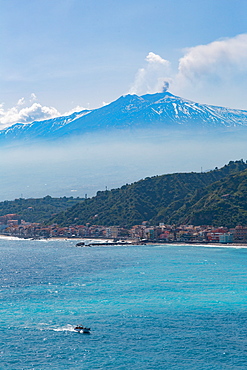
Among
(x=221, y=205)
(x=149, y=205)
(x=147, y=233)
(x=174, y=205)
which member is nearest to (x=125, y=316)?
(x=147, y=233)

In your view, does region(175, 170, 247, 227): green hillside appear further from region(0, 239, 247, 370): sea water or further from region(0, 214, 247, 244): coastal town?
region(0, 239, 247, 370): sea water

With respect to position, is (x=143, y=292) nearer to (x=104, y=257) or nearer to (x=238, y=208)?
(x=104, y=257)

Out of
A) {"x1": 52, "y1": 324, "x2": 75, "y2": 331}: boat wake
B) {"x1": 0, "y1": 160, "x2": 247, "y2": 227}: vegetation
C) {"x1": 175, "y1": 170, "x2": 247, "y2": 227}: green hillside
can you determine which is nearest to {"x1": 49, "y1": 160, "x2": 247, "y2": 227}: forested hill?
{"x1": 0, "y1": 160, "x2": 247, "y2": 227}: vegetation

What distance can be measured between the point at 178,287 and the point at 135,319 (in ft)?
57.1

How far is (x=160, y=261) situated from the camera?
94.2 metres

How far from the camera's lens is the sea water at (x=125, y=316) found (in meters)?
37.8

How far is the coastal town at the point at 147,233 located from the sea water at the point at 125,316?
49.3 m

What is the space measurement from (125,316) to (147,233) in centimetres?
10031

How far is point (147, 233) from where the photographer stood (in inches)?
5881

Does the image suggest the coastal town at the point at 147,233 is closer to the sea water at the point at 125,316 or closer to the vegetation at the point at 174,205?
the vegetation at the point at 174,205

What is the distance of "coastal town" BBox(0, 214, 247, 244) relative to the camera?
13531 centimetres

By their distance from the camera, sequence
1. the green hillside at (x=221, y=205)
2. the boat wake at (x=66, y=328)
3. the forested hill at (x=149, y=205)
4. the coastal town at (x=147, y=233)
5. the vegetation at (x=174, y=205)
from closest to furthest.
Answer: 1. the boat wake at (x=66, y=328)
2. the coastal town at (x=147, y=233)
3. the green hillside at (x=221, y=205)
4. the vegetation at (x=174, y=205)
5. the forested hill at (x=149, y=205)

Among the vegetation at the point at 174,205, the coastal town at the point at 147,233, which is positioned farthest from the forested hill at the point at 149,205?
the coastal town at the point at 147,233

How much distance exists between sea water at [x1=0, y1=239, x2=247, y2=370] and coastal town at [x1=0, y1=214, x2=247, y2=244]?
1941 inches
